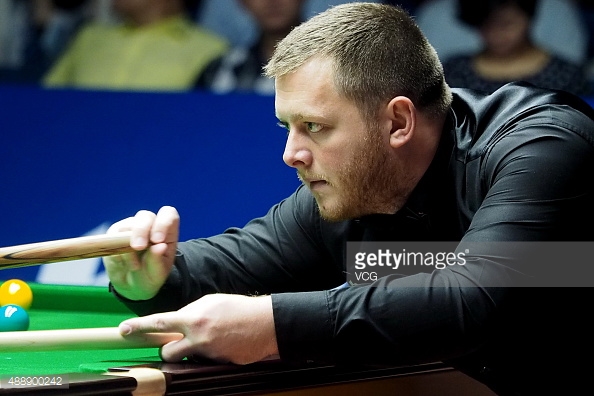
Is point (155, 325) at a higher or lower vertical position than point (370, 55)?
lower

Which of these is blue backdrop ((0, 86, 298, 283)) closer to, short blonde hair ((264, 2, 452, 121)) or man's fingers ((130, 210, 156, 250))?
short blonde hair ((264, 2, 452, 121))

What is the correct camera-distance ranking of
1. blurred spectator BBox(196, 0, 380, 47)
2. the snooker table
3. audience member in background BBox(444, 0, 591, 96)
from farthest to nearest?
blurred spectator BBox(196, 0, 380, 47), audience member in background BBox(444, 0, 591, 96), the snooker table

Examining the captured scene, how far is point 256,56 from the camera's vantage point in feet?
15.7

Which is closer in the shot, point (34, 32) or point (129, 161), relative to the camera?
point (129, 161)

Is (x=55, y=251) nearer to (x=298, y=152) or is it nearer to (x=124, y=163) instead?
(x=298, y=152)

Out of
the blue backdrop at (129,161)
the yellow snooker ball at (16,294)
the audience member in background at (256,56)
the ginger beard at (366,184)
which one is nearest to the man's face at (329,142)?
the ginger beard at (366,184)

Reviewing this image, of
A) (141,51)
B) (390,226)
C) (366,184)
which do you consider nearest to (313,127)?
(366,184)

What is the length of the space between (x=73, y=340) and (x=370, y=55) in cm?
86

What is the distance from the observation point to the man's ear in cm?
215

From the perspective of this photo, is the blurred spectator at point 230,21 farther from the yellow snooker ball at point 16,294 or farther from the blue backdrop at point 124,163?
the yellow snooker ball at point 16,294

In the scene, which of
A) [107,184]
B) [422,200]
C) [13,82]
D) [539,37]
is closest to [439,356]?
[422,200]

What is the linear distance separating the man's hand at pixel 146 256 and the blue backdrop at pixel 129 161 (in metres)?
2.08

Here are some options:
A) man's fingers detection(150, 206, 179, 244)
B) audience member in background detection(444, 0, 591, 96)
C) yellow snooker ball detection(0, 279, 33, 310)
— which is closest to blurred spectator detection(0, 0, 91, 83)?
audience member in background detection(444, 0, 591, 96)

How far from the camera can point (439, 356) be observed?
1849 millimetres
